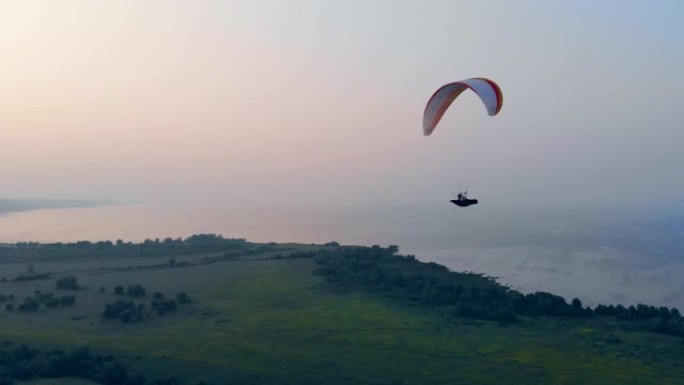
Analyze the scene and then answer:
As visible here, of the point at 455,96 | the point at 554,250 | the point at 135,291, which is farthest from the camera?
the point at 554,250

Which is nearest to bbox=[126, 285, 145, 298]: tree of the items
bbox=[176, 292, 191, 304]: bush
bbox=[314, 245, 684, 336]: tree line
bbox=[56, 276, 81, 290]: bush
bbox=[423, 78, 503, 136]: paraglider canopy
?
bbox=[176, 292, 191, 304]: bush

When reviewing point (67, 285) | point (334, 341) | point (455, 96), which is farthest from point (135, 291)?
point (455, 96)

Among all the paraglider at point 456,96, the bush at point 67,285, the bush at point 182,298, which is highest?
the paraglider at point 456,96

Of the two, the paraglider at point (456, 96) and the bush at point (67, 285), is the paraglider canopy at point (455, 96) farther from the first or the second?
the bush at point (67, 285)

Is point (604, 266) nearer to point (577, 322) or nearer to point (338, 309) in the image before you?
point (577, 322)

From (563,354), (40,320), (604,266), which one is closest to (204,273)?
(40,320)

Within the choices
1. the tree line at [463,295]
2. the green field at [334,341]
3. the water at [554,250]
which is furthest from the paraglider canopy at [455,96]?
the water at [554,250]

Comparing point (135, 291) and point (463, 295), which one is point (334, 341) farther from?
point (135, 291)
